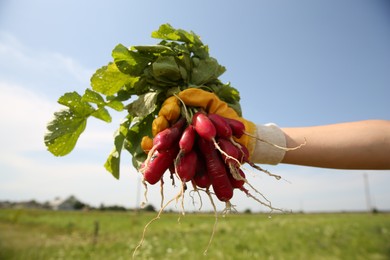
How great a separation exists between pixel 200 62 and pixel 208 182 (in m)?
0.98

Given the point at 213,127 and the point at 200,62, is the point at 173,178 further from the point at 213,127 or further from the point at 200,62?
the point at 200,62

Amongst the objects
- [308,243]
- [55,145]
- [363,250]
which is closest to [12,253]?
[55,145]

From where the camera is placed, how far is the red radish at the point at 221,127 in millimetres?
1897

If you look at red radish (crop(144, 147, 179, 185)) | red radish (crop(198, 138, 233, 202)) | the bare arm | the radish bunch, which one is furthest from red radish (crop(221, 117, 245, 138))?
the bare arm

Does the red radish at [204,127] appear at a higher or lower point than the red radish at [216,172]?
higher

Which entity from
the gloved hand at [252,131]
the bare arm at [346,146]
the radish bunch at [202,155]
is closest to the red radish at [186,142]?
the radish bunch at [202,155]

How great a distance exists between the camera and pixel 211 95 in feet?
6.82

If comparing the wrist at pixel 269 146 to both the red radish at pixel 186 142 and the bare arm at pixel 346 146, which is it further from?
the red radish at pixel 186 142

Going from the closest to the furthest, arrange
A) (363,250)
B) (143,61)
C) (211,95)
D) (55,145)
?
(211,95) < (143,61) < (55,145) < (363,250)

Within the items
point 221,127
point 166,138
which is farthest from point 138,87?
point 221,127

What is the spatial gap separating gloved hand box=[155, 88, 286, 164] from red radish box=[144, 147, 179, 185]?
41cm

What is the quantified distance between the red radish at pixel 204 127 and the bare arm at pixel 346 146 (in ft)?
2.94

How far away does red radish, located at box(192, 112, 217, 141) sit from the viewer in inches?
70.1

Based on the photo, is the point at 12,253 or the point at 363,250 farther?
the point at 363,250
